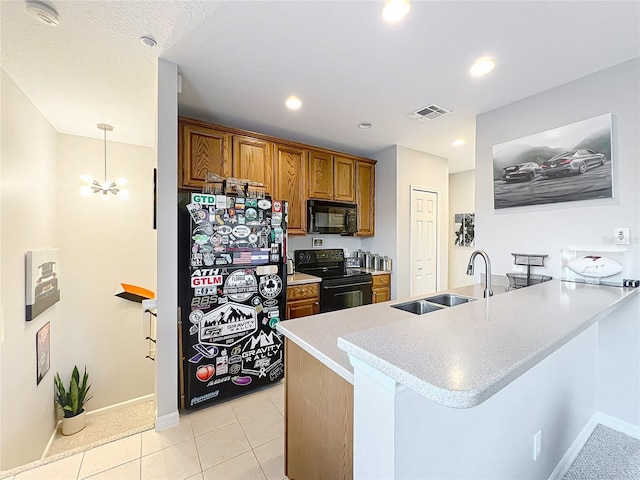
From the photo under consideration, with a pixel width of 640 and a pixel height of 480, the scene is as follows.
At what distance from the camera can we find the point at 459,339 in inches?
33.7

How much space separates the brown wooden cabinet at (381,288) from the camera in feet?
12.1

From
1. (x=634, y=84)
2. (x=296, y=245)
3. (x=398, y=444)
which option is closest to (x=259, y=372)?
(x=296, y=245)

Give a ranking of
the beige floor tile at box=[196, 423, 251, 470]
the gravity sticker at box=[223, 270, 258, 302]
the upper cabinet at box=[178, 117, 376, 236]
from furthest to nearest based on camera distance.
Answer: the upper cabinet at box=[178, 117, 376, 236]
the gravity sticker at box=[223, 270, 258, 302]
the beige floor tile at box=[196, 423, 251, 470]

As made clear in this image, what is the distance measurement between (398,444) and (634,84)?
2802 mm

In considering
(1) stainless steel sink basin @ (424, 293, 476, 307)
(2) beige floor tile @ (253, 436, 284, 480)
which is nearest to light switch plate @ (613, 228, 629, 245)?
(1) stainless steel sink basin @ (424, 293, 476, 307)

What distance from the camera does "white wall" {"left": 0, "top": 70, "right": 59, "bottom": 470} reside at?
6.71 ft

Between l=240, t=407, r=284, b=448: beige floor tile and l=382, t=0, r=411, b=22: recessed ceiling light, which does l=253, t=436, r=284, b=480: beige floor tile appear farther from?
l=382, t=0, r=411, b=22: recessed ceiling light

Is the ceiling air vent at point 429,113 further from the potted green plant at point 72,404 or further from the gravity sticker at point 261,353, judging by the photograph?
the potted green plant at point 72,404

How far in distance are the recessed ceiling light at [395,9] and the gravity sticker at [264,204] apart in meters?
1.58

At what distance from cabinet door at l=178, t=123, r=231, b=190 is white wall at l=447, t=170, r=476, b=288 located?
3980mm

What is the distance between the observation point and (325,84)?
225 centimetres

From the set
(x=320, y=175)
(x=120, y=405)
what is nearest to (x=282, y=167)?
(x=320, y=175)

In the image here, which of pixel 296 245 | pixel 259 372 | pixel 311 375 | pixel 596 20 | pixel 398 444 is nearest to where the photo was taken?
pixel 398 444

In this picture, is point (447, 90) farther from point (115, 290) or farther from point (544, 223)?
point (115, 290)
